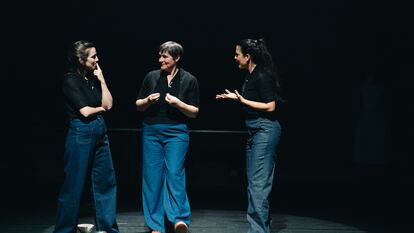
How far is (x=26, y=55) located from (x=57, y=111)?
96cm

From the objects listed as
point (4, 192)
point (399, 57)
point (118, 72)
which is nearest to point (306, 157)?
point (399, 57)

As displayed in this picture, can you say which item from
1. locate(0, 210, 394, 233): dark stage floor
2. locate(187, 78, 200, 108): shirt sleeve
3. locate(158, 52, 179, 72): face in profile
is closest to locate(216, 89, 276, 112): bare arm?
locate(187, 78, 200, 108): shirt sleeve

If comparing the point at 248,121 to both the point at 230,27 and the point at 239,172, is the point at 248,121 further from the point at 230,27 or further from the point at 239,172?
the point at 230,27

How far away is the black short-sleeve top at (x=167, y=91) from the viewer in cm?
443

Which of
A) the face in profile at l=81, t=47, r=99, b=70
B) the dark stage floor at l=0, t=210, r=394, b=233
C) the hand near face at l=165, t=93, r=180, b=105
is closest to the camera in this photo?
the face in profile at l=81, t=47, r=99, b=70

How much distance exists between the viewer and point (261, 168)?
4.20m

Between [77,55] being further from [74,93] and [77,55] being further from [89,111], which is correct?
[89,111]

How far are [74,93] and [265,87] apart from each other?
1351 mm

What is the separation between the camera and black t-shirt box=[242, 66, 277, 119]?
Answer: 4.16 m

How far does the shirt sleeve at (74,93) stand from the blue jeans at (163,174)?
693 millimetres

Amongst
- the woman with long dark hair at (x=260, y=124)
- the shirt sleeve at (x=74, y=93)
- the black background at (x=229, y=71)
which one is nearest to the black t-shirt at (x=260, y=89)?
the woman with long dark hair at (x=260, y=124)

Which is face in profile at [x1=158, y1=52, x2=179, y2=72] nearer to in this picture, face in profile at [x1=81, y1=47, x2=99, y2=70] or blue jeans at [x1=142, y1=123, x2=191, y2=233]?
blue jeans at [x1=142, y1=123, x2=191, y2=233]

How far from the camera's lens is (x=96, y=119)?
4.05 metres

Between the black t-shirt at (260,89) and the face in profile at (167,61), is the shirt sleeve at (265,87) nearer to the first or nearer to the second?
the black t-shirt at (260,89)
